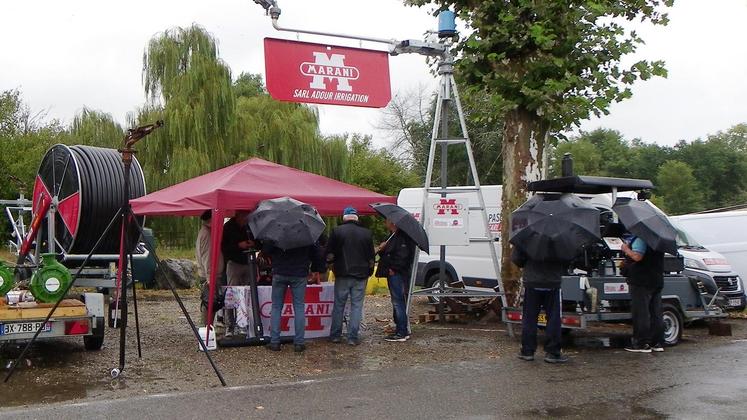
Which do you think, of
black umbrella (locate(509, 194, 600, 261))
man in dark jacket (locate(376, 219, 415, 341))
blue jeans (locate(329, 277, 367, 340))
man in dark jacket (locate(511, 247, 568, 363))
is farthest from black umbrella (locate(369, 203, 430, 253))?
man in dark jacket (locate(511, 247, 568, 363))

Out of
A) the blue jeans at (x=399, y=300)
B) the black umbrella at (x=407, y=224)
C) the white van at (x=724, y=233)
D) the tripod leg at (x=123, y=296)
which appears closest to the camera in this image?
the tripod leg at (x=123, y=296)

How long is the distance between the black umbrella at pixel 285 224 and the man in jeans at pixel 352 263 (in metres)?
0.63

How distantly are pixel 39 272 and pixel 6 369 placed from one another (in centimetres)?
113

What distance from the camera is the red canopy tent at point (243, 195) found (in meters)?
10.2

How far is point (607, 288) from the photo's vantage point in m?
10.5

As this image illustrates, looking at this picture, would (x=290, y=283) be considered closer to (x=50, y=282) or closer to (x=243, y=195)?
(x=243, y=195)

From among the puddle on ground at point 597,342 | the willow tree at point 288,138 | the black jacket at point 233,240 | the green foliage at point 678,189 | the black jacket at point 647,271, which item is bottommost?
the puddle on ground at point 597,342

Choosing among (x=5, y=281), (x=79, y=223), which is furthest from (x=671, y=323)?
(x=5, y=281)

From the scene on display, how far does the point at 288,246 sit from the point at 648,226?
4.39 m

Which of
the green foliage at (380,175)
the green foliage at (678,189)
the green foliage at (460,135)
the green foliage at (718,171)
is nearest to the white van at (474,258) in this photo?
the green foliage at (460,135)

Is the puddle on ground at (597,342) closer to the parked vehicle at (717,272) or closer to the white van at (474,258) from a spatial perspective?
the parked vehicle at (717,272)

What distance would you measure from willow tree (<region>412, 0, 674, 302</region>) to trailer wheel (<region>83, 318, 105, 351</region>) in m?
6.09

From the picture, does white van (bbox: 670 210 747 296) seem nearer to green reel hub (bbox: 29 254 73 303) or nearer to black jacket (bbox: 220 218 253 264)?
black jacket (bbox: 220 218 253 264)

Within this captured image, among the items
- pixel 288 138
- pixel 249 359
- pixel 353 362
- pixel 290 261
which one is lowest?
pixel 353 362
